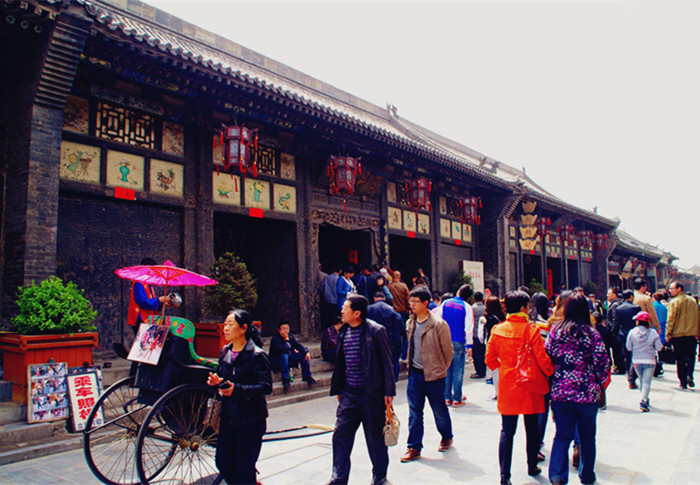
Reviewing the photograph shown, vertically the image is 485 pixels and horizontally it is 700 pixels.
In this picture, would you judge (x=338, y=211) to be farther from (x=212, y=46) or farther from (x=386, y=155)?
(x=212, y=46)

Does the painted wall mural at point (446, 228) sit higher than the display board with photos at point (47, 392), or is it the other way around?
the painted wall mural at point (446, 228)

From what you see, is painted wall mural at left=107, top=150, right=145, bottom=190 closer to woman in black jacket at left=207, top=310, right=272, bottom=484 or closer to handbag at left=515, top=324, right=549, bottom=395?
woman in black jacket at left=207, top=310, right=272, bottom=484

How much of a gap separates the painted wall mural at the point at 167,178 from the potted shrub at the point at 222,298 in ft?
4.56

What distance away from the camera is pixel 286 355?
7.54 metres

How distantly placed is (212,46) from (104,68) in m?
5.07

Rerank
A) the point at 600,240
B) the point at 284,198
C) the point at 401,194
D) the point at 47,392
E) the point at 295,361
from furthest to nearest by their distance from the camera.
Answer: the point at 600,240 → the point at 401,194 → the point at 284,198 → the point at 295,361 → the point at 47,392

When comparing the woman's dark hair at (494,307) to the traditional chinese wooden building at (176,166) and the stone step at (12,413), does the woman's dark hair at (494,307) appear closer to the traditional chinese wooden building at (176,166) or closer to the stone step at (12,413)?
the traditional chinese wooden building at (176,166)

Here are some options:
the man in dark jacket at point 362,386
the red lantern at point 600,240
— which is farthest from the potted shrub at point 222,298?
the red lantern at point 600,240

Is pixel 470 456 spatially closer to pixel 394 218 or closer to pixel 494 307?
pixel 494 307

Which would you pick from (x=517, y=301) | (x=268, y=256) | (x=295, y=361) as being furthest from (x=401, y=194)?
(x=517, y=301)

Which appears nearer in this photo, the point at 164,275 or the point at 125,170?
the point at 164,275

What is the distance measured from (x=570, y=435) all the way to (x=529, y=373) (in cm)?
53

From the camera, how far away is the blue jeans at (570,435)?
3.81 meters

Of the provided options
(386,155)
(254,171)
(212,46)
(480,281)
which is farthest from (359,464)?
(480,281)
